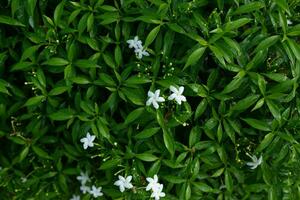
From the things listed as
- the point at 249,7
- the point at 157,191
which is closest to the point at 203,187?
the point at 157,191

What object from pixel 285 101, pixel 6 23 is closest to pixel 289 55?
pixel 285 101

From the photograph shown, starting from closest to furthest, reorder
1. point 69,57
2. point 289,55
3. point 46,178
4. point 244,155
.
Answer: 1. point 289,55
2. point 69,57
3. point 244,155
4. point 46,178

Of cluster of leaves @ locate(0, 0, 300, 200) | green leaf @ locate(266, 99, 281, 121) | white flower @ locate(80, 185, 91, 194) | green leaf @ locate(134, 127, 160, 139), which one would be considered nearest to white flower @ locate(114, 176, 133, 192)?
cluster of leaves @ locate(0, 0, 300, 200)

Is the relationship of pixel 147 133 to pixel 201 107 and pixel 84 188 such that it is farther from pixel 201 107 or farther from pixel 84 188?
pixel 84 188

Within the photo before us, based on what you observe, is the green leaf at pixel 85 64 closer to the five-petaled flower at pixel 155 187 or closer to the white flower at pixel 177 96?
the white flower at pixel 177 96

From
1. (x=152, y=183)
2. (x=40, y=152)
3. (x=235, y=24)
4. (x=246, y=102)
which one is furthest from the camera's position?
(x=40, y=152)

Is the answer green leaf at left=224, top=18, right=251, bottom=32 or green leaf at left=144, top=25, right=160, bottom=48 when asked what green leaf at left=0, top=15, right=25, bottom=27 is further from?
green leaf at left=224, top=18, right=251, bottom=32

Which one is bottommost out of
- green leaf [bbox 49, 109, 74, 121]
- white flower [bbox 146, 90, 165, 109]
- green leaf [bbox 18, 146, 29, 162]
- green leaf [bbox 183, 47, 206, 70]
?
green leaf [bbox 18, 146, 29, 162]

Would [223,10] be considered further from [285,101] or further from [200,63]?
[285,101]
